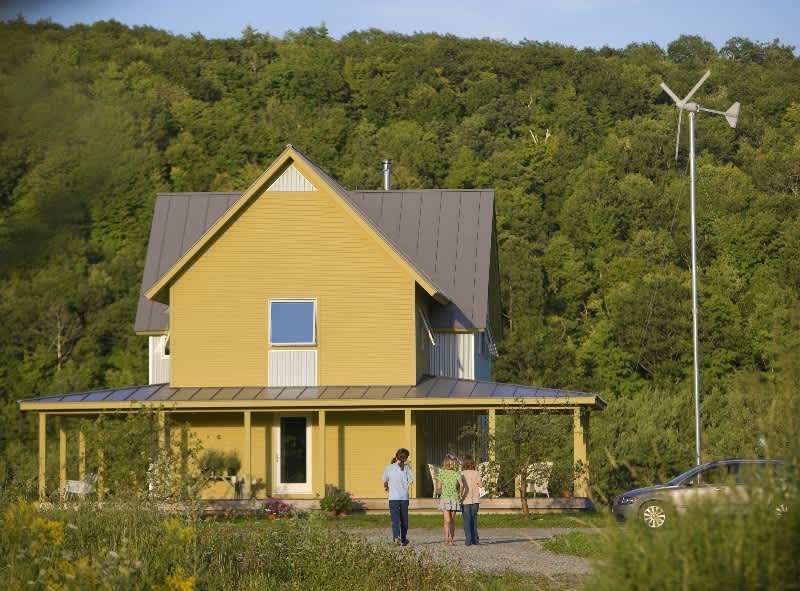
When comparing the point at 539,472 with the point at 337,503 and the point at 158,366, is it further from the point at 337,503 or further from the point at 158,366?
the point at 158,366

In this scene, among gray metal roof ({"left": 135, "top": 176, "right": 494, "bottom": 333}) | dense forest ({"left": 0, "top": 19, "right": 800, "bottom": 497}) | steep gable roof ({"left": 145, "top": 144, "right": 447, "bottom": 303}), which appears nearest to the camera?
steep gable roof ({"left": 145, "top": 144, "right": 447, "bottom": 303})

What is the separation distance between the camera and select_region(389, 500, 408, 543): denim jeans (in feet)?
69.4

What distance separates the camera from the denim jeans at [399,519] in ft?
69.4

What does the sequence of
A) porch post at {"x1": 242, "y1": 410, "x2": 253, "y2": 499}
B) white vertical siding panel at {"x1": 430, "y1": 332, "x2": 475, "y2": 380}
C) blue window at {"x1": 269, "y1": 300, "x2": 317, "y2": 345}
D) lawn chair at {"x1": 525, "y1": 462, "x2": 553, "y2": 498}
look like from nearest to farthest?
lawn chair at {"x1": 525, "y1": 462, "x2": 553, "y2": 498} < porch post at {"x1": 242, "y1": 410, "x2": 253, "y2": 499} < blue window at {"x1": 269, "y1": 300, "x2": 317, "y2": 345} < white vertical siding panel at {"x1": 430, "y1": 332, "x2": 475, "y2": 380}

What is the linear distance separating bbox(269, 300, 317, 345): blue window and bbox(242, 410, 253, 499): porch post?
1967 millimetres

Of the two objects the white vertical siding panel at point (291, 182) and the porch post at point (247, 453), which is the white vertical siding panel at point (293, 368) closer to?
the porch post at point (247, 453)

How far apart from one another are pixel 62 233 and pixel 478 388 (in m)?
29.6

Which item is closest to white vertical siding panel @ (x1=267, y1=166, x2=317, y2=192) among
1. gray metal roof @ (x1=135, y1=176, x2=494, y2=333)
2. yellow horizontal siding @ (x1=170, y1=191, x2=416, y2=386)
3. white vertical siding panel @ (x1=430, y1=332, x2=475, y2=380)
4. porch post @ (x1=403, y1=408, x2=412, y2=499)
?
yellow horizontal siding @ (x1=170, y1=191, x2=416, y2=386)

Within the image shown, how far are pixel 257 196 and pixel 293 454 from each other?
20.5 feet

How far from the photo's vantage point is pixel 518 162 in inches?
3255

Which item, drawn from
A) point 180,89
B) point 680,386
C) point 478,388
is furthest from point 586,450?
point 680,386

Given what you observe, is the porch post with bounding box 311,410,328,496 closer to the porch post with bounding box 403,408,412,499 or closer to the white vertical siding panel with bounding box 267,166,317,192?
the porch post with bounding box 403,408,412,499

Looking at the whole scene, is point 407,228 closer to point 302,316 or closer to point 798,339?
point 302,316

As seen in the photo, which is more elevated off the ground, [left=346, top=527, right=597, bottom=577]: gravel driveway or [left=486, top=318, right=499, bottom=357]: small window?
[left=486, top=318, right=499, bottom=357]: small window
